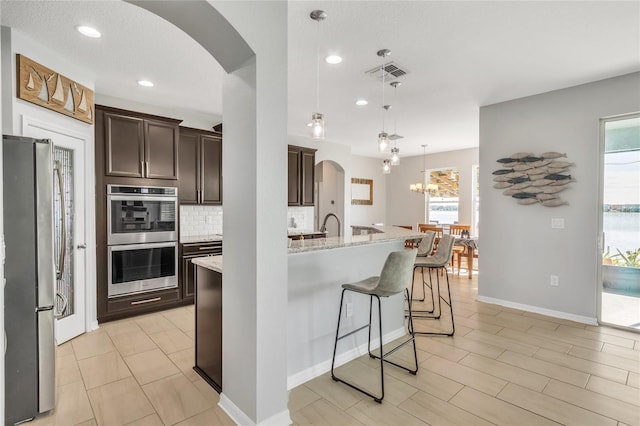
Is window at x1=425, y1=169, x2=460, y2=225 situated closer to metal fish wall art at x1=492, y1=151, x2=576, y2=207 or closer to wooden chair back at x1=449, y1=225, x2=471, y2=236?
wooden chair back at x1=449, y1=225, x2=471, y2=236

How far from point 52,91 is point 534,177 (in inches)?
208

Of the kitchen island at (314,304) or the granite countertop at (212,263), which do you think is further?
the kitchen island at (314,304)

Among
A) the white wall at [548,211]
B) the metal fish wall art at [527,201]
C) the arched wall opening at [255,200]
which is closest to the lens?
the arched wall opening at [255,200]

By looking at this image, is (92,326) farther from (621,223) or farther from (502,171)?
(621,223)

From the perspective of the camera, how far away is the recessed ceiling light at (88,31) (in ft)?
8.54

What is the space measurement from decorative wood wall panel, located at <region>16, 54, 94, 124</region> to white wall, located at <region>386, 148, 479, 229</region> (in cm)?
712

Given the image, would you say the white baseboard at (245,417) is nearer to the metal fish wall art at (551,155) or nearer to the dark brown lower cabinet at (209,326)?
the dark brown lower cabinet at (209,326)

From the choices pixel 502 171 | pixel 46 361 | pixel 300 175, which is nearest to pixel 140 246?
pixel 46 361

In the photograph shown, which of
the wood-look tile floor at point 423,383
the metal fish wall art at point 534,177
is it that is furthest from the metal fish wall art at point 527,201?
the wood-look tile floor at point 423,383

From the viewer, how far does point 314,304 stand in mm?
2605

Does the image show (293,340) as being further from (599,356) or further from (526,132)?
(526,132)

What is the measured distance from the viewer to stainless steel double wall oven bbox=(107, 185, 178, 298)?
380 centimetres

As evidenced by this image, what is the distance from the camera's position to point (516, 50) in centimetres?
296

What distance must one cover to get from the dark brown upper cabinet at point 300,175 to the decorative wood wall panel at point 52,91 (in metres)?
3.07
